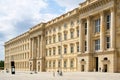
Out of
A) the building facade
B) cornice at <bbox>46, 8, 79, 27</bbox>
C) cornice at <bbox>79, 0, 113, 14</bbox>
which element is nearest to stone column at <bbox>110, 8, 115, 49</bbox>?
the building facade

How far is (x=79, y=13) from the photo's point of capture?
71.6 metres

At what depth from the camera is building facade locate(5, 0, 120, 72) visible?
2325 inches

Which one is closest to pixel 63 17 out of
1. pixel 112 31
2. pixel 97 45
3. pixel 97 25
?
pixel 97 25

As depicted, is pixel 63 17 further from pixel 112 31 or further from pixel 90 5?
pixel 112 31

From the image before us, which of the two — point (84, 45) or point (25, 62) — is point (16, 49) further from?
point (84, 45)

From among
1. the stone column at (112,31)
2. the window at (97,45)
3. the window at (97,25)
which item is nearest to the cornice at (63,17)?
the window at (97,25)

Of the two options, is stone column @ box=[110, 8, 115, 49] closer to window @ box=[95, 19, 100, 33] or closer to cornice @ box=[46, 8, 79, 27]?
window @ box=[95, 19, 100, 33]

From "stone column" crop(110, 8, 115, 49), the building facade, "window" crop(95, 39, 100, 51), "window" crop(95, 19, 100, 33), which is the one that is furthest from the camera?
"window" crop(95, 19, 100, 33)

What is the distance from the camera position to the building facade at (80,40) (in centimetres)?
5906

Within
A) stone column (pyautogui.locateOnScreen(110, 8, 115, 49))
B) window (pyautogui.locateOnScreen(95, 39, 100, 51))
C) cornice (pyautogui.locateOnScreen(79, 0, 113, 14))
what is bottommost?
window (pyautogui.locateOnScreen(95, 39, 100, 51))

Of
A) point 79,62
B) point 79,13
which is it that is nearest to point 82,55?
point 79,62

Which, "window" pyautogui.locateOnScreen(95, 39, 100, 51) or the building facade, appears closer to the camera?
the building facade

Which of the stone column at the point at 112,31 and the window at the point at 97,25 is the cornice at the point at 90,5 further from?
the stone column at the point at 112,31

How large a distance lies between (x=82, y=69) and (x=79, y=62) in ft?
5.95
